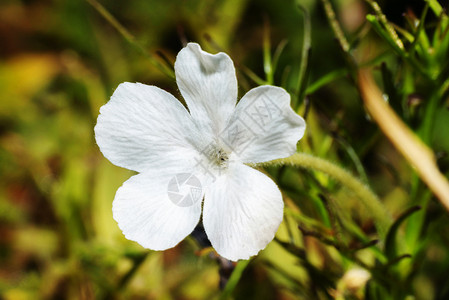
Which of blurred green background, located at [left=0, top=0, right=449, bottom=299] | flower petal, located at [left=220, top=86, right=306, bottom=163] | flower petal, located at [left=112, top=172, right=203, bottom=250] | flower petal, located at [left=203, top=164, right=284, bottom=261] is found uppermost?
flower petal, located at [left=220, top=86, right=306, bottom=163]

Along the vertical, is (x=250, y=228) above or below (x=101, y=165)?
above

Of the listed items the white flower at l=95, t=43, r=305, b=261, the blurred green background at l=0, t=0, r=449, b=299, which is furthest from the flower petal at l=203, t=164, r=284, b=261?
the blurred green background at l=0, t=0, r=449, b=299

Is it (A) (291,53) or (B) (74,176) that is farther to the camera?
(A) (291,53)

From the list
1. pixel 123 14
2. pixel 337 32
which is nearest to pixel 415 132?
pixel 337 32

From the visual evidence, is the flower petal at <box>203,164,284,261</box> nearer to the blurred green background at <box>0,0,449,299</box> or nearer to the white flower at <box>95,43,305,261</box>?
the white flower at <box>95,43,305,261</box>

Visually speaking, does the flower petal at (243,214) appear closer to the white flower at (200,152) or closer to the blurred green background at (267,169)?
the white flower at (200,152)

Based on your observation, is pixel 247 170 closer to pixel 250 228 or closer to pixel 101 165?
pixel 250 228

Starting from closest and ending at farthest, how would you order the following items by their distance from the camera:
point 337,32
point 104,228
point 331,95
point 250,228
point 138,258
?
point 250,228
point 337,32
point 138,258
point 104,228
point 331,95
